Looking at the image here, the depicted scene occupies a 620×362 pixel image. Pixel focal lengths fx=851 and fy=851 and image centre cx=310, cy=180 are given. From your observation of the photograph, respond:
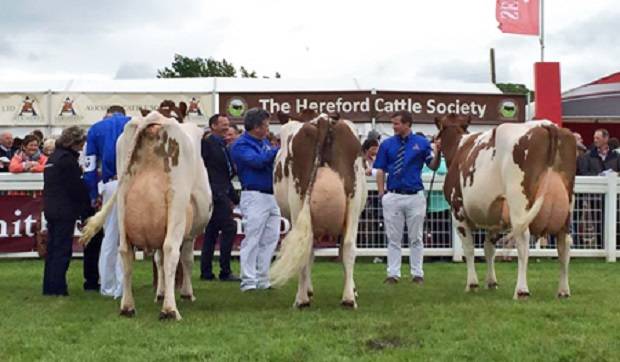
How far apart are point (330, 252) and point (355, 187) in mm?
5599

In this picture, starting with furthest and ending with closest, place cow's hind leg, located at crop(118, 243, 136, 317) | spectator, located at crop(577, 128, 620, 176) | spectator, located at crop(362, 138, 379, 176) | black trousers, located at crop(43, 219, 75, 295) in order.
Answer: spectator, located at crop(577, 128, 620, 176), spectator, located at crop(362, 138, 379, 176), black trousers, located at crop(43, 219, 75, 295), cow's hind leg, located at crop(118, 243, 136, 317)

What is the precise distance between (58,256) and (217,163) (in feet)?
7.95

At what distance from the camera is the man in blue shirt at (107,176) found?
29.5 feet

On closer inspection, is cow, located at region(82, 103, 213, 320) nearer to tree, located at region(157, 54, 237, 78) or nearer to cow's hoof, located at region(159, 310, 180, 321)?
cow's hoof, located at region(159, 310, 180, 321)

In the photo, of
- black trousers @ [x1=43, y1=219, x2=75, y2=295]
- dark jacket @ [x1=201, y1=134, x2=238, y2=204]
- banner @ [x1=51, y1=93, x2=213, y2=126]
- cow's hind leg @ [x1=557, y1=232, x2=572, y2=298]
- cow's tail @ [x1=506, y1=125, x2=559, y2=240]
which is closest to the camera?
cow's tail @ [x1=506, y1=125, x2=559, y2=240]

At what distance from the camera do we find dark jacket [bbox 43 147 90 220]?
370 inches

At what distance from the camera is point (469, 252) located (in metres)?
10.0

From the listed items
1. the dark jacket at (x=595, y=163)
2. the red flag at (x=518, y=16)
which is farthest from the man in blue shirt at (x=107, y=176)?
the red flag at (x=518, y=16)

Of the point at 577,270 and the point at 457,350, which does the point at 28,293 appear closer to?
the point at 457,350

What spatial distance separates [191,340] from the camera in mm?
6406

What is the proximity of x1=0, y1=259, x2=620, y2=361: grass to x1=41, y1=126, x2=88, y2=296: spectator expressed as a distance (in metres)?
0.27

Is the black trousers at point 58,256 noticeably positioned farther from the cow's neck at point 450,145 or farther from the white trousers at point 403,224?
the cow's neck at point 450,145

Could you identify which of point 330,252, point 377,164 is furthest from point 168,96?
point 377,164

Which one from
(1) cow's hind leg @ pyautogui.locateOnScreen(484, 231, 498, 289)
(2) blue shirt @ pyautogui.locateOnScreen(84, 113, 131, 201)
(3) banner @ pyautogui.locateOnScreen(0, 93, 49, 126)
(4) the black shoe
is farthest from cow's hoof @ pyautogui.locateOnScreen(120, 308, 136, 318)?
(3) banner @ pyautogui.locateOnScreen(0, 93, 49, 126)
